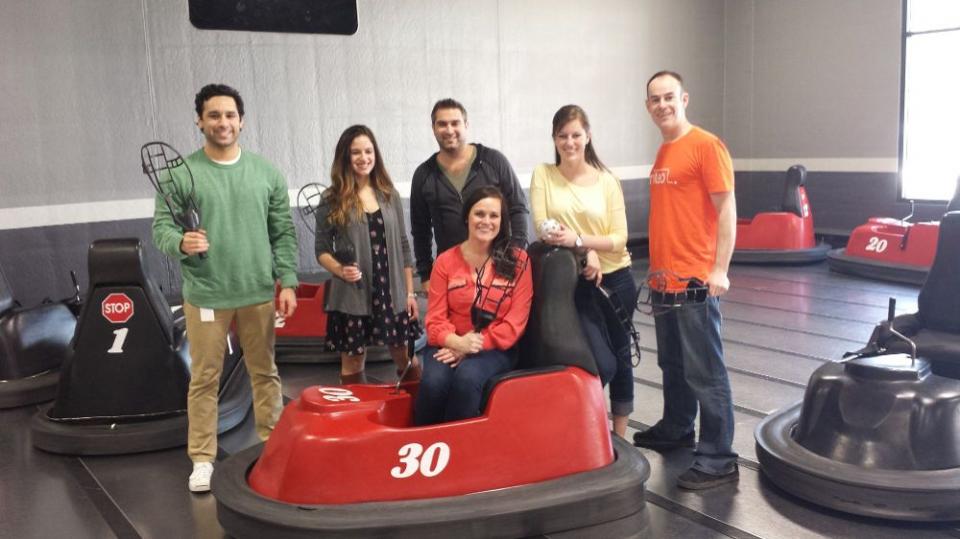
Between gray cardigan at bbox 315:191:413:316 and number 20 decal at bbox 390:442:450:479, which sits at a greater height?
gray cardigan at bbox 315:191:413:316

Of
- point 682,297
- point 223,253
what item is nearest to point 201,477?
point 223,253

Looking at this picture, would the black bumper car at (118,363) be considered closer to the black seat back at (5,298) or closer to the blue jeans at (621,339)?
the black seat back at (5,298)

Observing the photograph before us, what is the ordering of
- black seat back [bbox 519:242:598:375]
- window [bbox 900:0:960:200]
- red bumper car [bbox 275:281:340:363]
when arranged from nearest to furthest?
black seat back [bbox 519:242:598:375], red bumper car [bbox 275:281:340:363], window [bbox 900:0:960:200]

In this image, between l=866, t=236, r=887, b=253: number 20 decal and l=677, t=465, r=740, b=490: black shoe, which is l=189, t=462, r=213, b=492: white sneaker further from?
l=866, t=236, r=887, b=253: number 20 decal

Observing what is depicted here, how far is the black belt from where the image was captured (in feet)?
8.44

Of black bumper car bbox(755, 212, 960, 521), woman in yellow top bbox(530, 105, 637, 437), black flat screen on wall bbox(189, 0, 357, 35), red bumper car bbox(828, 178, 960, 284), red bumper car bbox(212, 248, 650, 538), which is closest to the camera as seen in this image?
red bumper car bbox(212, 248, 650, 538)

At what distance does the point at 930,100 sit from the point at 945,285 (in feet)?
17.0

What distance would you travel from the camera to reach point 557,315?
2484mm

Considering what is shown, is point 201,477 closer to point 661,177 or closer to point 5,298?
point 661,177

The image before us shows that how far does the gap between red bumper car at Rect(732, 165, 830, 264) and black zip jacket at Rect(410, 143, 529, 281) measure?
4.44 meters

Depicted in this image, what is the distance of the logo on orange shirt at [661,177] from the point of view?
2.58 metres

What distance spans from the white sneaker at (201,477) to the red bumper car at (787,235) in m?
5.32

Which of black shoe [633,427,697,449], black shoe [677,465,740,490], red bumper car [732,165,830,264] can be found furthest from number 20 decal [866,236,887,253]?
black shoe [677,465,740,490]

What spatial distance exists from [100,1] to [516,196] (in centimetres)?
354
